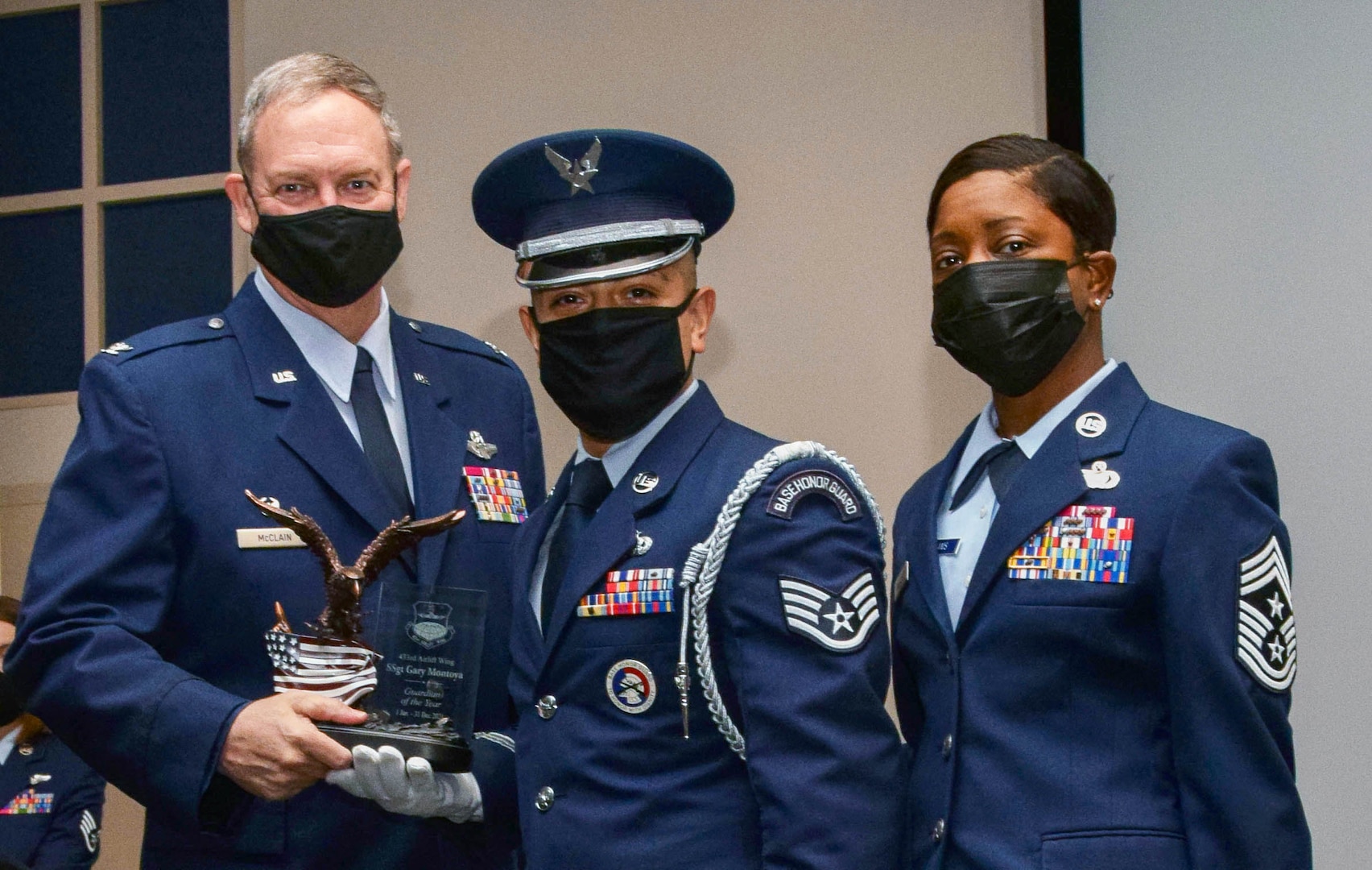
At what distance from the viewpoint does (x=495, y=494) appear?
2391 millimetres

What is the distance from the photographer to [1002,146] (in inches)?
87.1

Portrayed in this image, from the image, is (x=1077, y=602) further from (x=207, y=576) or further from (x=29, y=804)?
(x=29, y=804)

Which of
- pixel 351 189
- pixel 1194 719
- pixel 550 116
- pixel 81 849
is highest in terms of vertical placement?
pixel 550 116

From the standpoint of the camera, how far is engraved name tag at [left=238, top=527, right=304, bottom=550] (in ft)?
7.03

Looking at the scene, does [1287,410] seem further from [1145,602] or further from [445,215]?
[445,215]

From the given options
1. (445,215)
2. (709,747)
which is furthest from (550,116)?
(709,747)

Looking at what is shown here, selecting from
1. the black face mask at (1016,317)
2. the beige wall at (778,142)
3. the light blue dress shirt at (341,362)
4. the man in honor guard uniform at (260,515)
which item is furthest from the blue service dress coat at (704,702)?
the beige wall at (778,142)

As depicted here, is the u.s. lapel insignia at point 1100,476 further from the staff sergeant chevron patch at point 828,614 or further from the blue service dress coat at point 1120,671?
the staff sergeant chevron patch at point 828,614

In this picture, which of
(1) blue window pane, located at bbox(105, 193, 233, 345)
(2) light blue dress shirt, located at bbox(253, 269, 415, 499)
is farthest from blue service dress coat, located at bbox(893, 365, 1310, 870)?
(1) blue window pane, located at bbox(105, 193, 233, 345)

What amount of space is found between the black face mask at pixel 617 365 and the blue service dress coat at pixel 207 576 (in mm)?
309

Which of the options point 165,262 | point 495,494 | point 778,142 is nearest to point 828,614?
point 495,494

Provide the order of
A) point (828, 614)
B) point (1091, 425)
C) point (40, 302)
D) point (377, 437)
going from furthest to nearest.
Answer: point (40, 302), point (377, 437), point (1091, 425), point (828, 614)

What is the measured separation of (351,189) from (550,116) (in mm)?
2061

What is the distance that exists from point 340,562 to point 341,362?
1.26ft
